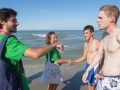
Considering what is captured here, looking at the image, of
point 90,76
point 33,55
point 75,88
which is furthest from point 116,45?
point 75,88

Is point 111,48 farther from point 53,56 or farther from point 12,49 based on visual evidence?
point 53,56

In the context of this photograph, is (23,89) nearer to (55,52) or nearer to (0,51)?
(0,51)

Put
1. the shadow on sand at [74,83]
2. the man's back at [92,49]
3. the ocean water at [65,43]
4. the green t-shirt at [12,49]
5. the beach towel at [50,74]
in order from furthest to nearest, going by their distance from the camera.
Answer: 1. the ocean water at [65,43]
2. the shadow on sand at [74,83]
3. the man's back at [92,49]
4. the beach towel at [50,74]
5. the green t-shirt at [12,49]

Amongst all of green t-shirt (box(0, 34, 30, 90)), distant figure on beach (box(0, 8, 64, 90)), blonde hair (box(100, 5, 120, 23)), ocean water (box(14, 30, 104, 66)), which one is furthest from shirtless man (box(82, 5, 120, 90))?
ocean water (box(14, 30, 104, 66))

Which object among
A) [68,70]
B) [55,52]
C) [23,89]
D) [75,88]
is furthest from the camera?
[68,70]

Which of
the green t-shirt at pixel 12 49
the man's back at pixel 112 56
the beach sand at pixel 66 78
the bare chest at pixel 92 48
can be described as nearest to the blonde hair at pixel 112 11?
the man's back at pixel 112 56

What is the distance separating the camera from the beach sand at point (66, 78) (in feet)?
18.4

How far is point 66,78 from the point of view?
6.54 m

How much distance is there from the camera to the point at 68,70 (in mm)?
7625

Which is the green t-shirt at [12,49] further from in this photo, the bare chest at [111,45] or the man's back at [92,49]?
the man's back at [92,49]

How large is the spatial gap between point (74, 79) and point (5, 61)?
4630 mm

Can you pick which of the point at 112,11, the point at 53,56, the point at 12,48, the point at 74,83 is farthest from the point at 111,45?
the point at 74,83

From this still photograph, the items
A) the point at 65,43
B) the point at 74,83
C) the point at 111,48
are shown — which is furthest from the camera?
the point at 65,43

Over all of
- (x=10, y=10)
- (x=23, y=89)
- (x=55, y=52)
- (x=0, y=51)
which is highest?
(x=10, y=10)
